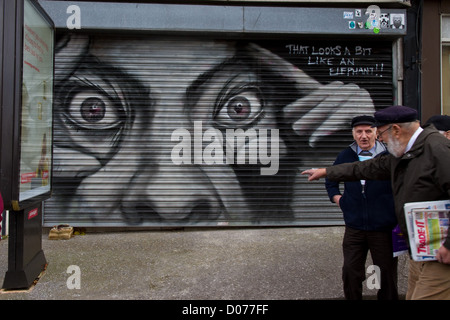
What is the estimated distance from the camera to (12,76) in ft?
10.9

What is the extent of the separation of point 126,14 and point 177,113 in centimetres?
186

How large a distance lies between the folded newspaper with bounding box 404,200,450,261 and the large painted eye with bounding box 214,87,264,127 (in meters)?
4.10

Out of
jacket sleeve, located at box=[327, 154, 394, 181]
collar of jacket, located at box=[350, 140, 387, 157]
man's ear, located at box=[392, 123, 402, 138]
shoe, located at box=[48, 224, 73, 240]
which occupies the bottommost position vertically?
shoe, located at box=[48, 224, 73, 240]

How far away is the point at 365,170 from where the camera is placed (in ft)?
9.16

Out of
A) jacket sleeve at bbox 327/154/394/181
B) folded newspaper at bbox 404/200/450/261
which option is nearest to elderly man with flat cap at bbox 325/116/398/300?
jacket sleeve at bbox 327/154/394/181

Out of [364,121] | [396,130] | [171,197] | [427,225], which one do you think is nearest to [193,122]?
[171,197]

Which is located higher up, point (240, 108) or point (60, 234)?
point (240, 108)

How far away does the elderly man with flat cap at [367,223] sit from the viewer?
294 cm

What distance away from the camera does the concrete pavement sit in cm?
377

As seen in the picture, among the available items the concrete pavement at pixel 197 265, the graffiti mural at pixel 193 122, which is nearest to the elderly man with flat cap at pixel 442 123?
the concrete pavement at pixel 197 265

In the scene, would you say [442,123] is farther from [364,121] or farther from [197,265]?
[197,265]

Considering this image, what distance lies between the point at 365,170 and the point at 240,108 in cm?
359

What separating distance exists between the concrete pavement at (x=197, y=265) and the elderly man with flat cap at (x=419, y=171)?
1604 mm

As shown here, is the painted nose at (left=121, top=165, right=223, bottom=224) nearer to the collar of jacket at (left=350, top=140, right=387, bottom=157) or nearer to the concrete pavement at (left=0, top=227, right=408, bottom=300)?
the concrete pavement at (left=0, top=227, right=408, bottom=300)
